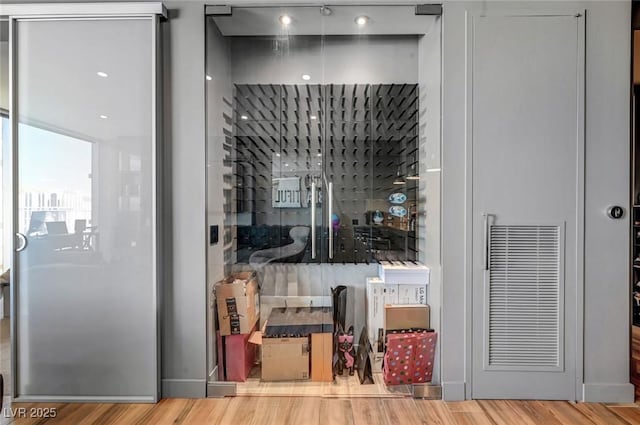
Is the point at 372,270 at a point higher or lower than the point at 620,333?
higher

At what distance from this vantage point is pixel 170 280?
2209 millimetres

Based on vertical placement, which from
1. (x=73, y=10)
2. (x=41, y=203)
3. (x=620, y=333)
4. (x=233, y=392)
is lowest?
(x=233, y=392)

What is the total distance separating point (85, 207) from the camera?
2143mm

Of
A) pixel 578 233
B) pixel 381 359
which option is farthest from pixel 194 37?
pixel 578 233

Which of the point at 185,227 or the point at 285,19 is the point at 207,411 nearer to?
the point at 185,227

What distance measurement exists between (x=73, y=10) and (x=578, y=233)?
10.7ft

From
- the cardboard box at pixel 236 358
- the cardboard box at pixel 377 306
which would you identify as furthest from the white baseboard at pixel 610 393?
the cardboard box at pixel 236 358

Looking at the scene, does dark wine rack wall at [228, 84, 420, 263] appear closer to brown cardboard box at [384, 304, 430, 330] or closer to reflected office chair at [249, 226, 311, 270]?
reflected office chair at [249, 226, 311, 270]

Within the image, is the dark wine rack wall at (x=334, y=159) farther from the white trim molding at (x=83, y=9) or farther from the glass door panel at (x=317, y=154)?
the white trim molding at (x=83, y=9)

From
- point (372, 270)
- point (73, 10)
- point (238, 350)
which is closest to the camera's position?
point (73, 10)

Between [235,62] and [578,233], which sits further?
[235,62]

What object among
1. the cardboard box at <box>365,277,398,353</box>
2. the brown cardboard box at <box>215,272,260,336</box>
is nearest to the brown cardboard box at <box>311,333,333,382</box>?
the cardboard box at <box>365,277,398,353</box>

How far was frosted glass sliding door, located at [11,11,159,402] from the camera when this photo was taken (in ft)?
6.98

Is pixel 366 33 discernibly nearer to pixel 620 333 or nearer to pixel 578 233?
pixel 578 233
